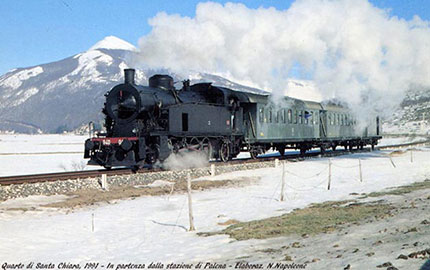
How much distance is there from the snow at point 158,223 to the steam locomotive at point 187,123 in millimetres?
4103

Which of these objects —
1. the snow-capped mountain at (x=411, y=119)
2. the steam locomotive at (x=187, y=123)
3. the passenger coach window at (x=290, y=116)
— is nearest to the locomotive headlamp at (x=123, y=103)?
the steam locomotive at (x=187, y=123)

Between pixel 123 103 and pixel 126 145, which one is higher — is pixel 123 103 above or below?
above

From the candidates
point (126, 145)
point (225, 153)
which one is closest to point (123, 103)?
point (126, 145)

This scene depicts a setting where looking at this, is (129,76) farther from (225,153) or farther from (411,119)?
(411,119)

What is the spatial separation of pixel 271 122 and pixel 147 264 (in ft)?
68.1

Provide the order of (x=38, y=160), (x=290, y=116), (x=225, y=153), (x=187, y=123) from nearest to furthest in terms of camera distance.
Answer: (x=187, y=123) < (x=225, y=153) < (x=290, y=116) < (x=38, y=160)

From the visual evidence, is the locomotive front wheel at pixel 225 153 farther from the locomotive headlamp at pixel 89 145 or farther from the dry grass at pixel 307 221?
the dry grass at pixel 307 221

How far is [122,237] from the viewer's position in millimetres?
9758

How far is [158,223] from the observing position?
11227mm

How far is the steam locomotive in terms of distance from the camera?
19.3m

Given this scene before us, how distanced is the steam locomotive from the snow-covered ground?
13.8ft

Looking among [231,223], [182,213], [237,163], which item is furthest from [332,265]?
[237,163]

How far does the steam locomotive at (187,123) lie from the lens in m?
19.3

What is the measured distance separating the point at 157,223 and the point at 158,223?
0.03 metres
